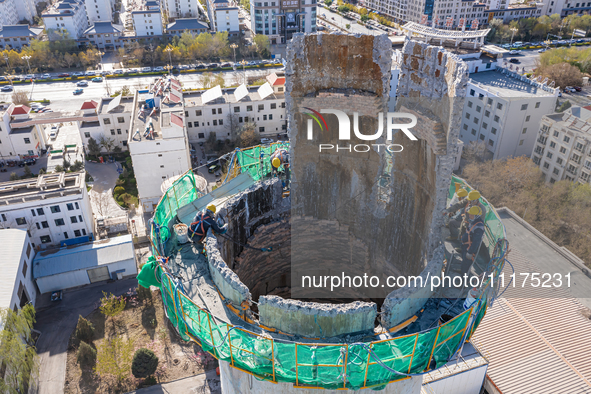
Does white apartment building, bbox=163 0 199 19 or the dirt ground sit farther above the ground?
white apartment building, bbox=163 0 199 19

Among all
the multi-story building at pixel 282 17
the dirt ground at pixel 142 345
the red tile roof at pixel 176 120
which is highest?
the multi-story building at pixel 282 17

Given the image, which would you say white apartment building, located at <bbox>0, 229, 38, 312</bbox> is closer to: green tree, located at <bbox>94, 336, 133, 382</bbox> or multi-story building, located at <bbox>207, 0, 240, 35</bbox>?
green tree, located at <bbox>94, 336, 133, 382</bbox>

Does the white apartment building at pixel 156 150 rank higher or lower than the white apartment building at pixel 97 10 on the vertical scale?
lower

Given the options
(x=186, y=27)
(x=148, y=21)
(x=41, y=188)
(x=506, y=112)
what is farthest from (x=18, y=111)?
(x=506, y=112)

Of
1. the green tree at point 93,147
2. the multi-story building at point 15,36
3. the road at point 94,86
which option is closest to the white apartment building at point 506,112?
the road at point 94,86

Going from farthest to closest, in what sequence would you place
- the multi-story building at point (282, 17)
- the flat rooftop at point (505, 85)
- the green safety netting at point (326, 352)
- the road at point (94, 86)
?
the multi-story building at point (282, 17)
the road at point (94, 86)
the flat rooftop at point (505, 85)
the green safety netting at point (326, 352)

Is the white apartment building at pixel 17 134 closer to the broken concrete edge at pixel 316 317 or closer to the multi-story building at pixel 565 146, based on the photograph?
the broken concrete edge at pixel 316 317

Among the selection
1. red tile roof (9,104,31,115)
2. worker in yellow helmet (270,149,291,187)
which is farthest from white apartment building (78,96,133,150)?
worker in yellow helmet (270,149,291,187)

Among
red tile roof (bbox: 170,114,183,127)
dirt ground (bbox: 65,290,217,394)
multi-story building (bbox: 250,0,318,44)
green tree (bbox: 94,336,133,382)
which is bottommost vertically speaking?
dirt ground (bbox: 65,290,217,394)
